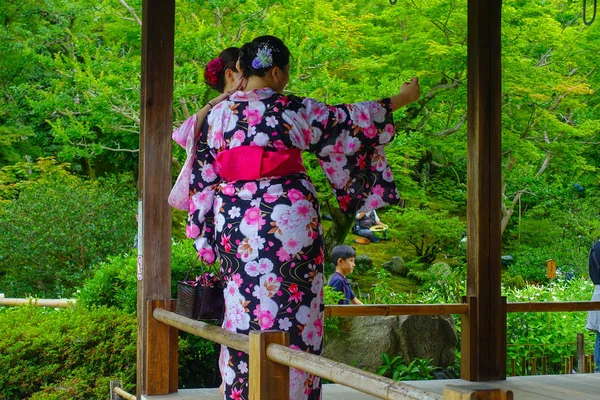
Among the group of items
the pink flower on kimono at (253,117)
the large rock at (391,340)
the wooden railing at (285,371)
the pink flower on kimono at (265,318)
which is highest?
the pink flower on kimono at (253,117)

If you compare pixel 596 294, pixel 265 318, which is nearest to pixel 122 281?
pixel 265 318

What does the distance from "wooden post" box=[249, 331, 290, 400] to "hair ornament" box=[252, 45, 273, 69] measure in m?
1.00

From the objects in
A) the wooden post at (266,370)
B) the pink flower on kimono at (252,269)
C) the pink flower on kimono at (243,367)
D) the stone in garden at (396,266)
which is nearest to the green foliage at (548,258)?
the stone in garden at (396,266)

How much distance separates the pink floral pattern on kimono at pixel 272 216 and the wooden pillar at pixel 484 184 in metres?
1.59

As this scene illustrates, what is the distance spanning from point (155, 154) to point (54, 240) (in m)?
6.91

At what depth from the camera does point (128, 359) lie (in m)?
5.14

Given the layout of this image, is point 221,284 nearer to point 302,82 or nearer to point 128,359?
point 128,359

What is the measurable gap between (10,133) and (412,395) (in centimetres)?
1205

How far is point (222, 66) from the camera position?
3.34 meters

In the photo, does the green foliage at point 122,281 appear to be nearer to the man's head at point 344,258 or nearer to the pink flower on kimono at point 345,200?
the man's head at point 344,258

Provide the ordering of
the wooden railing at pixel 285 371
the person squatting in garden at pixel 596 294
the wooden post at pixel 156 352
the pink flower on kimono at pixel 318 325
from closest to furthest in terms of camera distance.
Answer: the wooden railing at pixel 285 371 < the pink flower on kimono at pixel 318 325 < the wooden post at pixel 156 352 < the person squatting in garden at pixel 596 294

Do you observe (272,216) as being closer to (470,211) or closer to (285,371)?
(285,371)

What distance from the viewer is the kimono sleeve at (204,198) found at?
3.16 m

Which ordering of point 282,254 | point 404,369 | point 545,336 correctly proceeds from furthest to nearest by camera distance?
point 545,336
point 404,369
point 282,254
